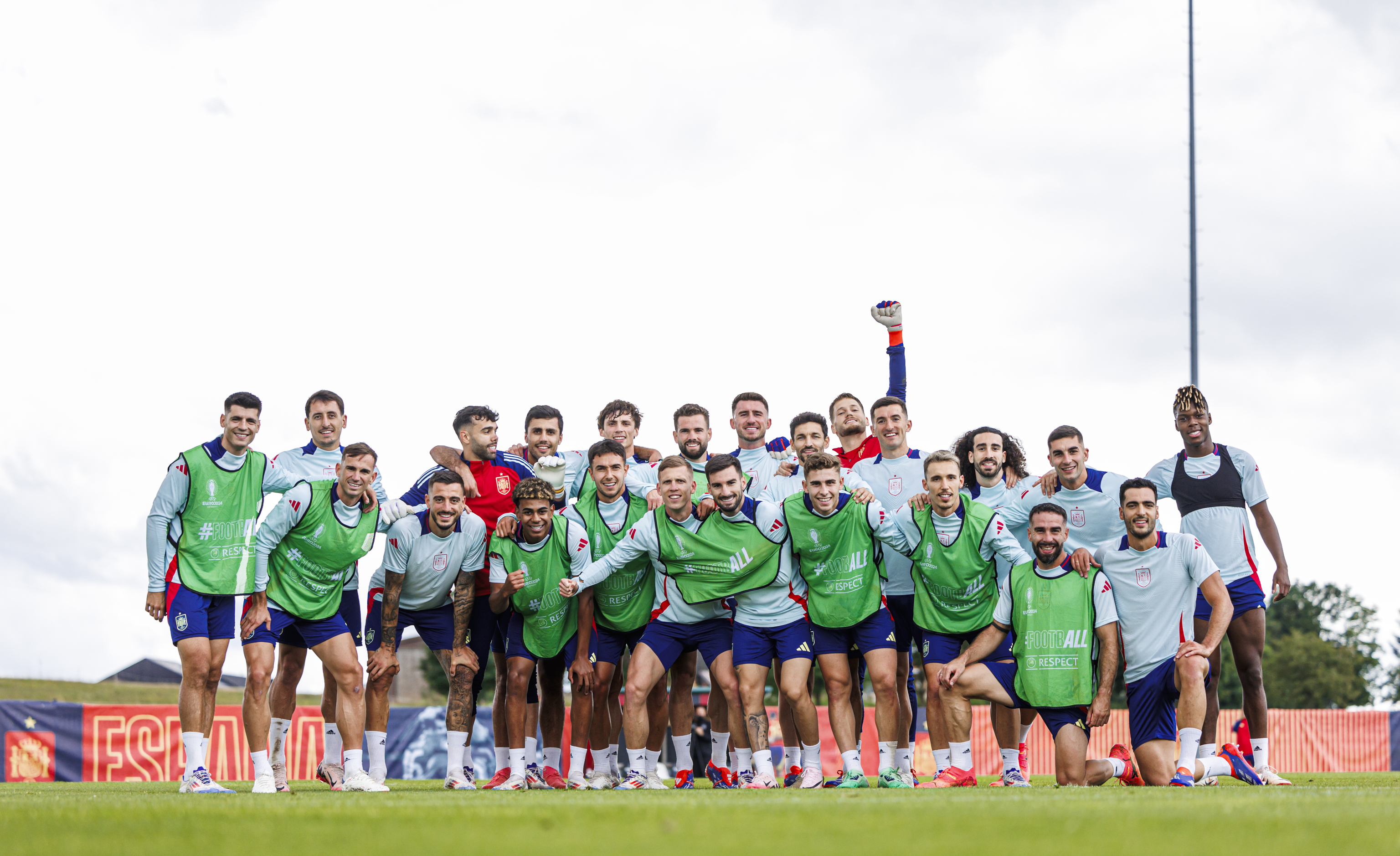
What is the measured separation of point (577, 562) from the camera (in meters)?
9.07

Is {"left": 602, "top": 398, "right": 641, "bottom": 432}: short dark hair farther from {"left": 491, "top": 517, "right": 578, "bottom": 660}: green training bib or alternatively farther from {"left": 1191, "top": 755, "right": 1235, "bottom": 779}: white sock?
{"left": 1191, "top": 755, "right": 1235, "bottom": 779}: white sock

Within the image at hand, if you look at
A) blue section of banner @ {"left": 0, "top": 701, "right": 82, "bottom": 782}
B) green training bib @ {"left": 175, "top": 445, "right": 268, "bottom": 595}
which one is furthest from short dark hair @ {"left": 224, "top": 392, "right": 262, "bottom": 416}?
blue section of banner @ {"left": 0, "top": 701, "right": 82, "bottom": 782}

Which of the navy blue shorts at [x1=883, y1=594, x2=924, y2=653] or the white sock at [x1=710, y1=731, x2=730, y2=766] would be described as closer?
the navy blue shorts at [x1=883, y1=594, x2=924, y2=653]

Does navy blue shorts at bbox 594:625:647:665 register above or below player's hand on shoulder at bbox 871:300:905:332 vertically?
below

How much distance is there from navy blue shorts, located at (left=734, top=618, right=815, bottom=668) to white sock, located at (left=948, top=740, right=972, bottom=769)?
119 centimetres

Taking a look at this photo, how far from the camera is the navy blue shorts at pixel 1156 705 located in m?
8.52

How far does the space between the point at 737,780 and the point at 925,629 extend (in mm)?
1781

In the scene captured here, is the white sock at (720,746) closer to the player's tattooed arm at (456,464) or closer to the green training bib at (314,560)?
the player's tattooed arm at (456,464)

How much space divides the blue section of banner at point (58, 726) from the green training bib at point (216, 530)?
13.4 metres

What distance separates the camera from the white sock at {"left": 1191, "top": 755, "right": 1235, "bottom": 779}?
8.53 m

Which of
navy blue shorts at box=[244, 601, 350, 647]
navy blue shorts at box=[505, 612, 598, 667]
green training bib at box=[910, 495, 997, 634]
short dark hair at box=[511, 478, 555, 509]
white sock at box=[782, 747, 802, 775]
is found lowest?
white sock at box=[782, 747, 802, 775]

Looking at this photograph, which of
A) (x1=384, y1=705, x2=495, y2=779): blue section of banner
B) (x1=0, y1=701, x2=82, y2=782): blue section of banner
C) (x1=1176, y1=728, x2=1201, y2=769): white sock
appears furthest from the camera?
(x1=384, y1=705, x2=495, y2=779): blue section of banner

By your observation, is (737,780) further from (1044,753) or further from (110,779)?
(1044,753)

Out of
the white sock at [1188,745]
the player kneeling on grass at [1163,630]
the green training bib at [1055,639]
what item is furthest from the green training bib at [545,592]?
the white sock at [1188,745]
